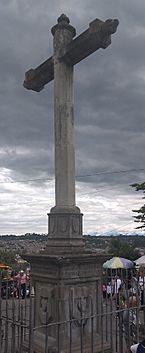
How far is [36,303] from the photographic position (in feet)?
20.4

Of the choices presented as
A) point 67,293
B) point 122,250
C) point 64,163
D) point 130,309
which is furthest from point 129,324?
point 122,250

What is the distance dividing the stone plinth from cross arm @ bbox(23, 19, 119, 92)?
11.1ft

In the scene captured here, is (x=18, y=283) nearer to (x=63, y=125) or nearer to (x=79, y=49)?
(x=63, y=125)

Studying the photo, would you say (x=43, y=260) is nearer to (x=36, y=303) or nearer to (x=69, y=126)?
(x=36, y=303)

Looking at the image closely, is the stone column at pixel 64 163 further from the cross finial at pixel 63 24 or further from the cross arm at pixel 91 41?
the cross arm at pixel 91 41

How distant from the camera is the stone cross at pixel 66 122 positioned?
6020 millimetres

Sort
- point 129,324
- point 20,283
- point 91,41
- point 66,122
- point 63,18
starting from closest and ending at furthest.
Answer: point 129,324 → point 20,283 → point 91,41 → point 66,122 → point 63,18

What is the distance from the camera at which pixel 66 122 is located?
20.8 ft

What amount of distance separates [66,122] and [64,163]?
0.71m

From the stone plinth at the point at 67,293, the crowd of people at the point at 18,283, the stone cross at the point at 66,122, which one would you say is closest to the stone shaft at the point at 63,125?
the stone cross at the point at 66,122

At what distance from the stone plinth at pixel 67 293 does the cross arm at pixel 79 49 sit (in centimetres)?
339

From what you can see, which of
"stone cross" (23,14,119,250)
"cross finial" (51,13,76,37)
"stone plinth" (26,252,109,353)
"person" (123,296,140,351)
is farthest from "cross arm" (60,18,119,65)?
"person" (123,296,140,351)

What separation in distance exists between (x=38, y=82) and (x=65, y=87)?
1275 millimetres

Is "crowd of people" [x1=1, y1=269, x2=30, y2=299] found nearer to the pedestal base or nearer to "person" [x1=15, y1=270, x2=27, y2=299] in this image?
"person" [x1=15, y1=270, x2=27, y2=299]
